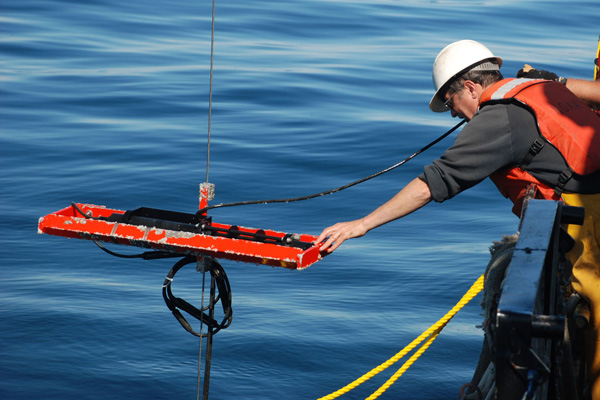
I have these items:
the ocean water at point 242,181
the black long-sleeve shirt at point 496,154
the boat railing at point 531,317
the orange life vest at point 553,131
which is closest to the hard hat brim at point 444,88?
the orange life vest at point 553,131

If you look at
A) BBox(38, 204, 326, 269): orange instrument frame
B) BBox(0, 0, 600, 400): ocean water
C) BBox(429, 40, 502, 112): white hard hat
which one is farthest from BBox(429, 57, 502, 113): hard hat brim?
BBox(0, 0, 600, 400): ocean water

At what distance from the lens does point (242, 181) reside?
10.8 meters

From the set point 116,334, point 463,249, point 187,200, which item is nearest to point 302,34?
point 187,200

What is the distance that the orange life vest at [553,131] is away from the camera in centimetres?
387

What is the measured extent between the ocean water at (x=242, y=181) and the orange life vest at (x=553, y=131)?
256cm

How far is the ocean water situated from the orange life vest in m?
2.56

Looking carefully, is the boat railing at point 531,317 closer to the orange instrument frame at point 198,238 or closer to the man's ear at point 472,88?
the orange instrument frame at point 198,238

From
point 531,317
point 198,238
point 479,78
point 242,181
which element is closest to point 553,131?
point 479,78

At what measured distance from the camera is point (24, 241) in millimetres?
8844

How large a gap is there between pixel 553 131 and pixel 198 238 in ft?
4.88

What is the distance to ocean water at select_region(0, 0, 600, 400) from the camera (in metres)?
6.60

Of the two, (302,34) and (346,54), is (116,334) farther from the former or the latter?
(302,34)

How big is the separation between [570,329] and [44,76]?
13655mm

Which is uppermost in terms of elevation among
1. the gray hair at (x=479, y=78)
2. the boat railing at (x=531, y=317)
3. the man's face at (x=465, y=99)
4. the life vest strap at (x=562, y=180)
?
the gray hair at (x=479, y=78)
